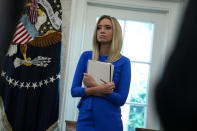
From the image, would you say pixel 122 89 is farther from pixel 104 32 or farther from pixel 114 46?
pixel 104 32

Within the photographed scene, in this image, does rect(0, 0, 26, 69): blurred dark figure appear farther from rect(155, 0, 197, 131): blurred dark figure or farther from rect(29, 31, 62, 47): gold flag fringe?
rect(29, 31, 62, 47): gold flag fringe

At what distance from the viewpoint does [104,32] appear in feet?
6.81

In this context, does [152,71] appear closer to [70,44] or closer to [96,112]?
[70,44]

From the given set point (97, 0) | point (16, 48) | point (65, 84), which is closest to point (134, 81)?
point (65, 84)

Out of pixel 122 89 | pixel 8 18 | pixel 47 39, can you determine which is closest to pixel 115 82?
pixel 122 89

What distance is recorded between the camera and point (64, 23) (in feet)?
10.1

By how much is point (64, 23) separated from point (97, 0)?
48 centimetres

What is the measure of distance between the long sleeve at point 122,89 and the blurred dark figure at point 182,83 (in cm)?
148

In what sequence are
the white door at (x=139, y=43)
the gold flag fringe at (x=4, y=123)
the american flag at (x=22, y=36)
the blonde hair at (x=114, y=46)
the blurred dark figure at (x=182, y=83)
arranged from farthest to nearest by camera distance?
the white door at (x=139, y=43) < the american flag at (x=22, y=36) < the gold flag fringe at (x=4, y=123) < the blonde hair at (x=114, y=46) < the blurred dark figure at (x=182, y=83)

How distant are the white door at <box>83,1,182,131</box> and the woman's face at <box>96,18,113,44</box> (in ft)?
3.51

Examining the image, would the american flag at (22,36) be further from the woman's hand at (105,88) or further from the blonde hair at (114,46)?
the woman's hand at (105,88)

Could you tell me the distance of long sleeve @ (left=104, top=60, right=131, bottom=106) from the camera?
1860 mm

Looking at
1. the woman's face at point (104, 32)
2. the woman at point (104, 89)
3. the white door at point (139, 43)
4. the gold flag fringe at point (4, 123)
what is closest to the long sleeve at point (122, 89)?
the woman at point (104, 89)

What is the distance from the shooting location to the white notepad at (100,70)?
1896 millimetres
